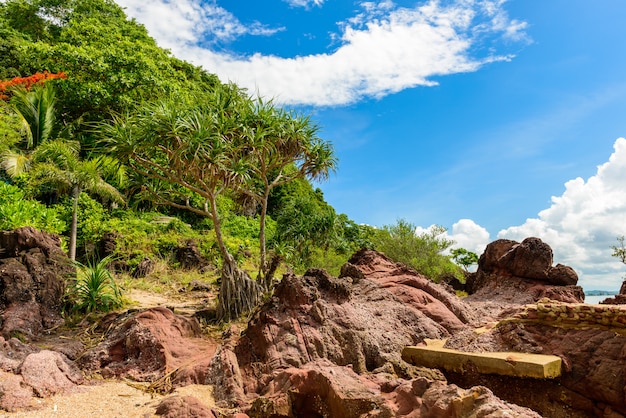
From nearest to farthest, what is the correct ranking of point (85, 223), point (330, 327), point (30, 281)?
point (330, 327) < point (30, 281) < point (85, 223)

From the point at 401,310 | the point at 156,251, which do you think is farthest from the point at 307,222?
the point at 401,310

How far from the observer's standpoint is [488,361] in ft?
20.0

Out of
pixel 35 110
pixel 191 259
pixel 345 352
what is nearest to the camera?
pixel 345 352

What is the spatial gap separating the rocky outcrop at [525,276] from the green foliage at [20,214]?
12136 mm

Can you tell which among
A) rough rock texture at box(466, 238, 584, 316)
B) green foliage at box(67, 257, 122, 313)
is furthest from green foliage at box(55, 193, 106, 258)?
rough rock texture at box(466, 238, 584, 316)

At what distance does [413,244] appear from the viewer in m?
19.9

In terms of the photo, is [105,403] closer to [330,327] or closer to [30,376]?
[30,376]

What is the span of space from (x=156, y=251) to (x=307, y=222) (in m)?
5.93

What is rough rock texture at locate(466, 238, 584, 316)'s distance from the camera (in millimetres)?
12570

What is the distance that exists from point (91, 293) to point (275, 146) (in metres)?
5.68

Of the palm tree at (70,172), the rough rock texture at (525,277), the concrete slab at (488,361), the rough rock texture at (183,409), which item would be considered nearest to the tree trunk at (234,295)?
the concrete slab at (488,361)

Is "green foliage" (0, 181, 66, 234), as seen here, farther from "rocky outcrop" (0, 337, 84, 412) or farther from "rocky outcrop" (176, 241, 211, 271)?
"rocky outcrop" (0, 337, 84, 412)

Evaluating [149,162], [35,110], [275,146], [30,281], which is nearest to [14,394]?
[30,281]

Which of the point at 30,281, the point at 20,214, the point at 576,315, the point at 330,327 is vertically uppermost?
the point at 20,214
